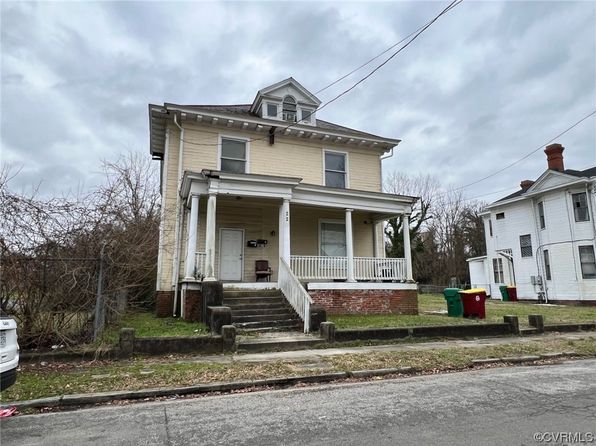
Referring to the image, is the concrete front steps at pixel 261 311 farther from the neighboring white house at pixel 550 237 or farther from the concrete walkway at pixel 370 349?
the neighboring white house at pixel 550 237

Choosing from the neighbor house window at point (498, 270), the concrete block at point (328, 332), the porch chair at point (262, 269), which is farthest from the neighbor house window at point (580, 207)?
the concrete block at point (328, 332)

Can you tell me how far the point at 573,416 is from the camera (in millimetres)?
4223

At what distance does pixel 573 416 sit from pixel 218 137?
42.0 feet

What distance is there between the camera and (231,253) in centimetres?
1389

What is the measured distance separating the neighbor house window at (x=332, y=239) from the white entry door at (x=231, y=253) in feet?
10.8

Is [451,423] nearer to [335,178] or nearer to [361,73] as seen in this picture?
[361,73]

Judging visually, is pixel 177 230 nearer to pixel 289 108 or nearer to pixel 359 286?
pixel 359 286

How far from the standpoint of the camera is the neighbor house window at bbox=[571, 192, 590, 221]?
69.7 ft

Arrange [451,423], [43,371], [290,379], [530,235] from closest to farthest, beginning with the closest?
[451,423] < [290,379] < [43,371] < [530,235]

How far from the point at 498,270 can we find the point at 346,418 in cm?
2735

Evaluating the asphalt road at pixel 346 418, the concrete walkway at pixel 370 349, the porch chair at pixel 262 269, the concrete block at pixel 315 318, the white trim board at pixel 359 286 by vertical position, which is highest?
the porch chair at pixel 262 269

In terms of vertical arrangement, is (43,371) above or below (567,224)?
below

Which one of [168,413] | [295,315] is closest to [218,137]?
[295,315]

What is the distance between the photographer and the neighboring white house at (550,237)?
21136mm
